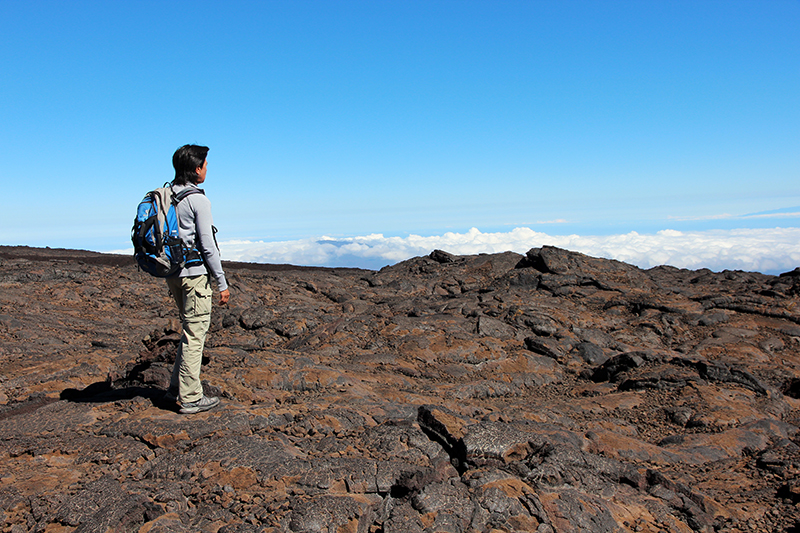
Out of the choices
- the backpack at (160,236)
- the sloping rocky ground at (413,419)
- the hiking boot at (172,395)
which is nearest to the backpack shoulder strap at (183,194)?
the backpack at (160,236)

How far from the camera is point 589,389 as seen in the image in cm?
922

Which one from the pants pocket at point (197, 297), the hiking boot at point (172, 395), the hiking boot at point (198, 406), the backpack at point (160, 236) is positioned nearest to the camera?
the backpack at point (160, 236)

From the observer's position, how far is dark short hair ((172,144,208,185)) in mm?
4781

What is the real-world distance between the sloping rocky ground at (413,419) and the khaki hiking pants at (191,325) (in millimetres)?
310

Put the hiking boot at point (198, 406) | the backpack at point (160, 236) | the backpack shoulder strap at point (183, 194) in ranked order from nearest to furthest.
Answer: the backpack at point (160, 236)
the backpack shoulder strap at point (183, 194)
the hiking boot at point (198, 406)

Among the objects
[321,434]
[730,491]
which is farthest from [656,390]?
[321,434]

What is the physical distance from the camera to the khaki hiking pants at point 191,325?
4781 mm

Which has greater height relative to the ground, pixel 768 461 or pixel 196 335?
pixel 196 335

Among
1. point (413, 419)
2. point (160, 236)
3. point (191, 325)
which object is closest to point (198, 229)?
point (160, 236)

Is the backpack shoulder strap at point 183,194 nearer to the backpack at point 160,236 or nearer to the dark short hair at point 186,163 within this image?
the backpack at point 160,236

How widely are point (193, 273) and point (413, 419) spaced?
282cm

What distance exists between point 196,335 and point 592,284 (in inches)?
589

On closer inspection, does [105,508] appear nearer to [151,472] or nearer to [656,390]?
[151,472]

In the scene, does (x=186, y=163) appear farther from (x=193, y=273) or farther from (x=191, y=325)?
(x=191, y=325)
